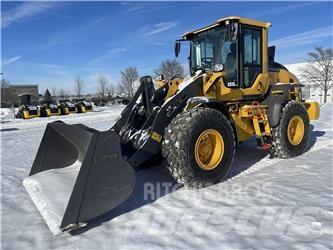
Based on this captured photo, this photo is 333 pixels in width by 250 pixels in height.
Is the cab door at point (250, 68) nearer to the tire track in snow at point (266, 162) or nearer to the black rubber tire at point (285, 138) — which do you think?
the black rubber tire at point (285, 138)

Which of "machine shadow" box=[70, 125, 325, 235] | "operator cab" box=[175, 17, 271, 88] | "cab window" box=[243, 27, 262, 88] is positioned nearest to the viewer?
"machine shadow" box=[70, 125, 325, 235]

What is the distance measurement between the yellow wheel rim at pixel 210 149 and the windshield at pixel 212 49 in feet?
5.00

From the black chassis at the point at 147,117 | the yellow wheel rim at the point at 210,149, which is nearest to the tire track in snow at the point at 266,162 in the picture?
the yellow wheel rim at the point at 210,149

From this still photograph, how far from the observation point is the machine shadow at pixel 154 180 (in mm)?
3771

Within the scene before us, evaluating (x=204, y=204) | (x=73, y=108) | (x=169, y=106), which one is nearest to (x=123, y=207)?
(x=204, y=204)

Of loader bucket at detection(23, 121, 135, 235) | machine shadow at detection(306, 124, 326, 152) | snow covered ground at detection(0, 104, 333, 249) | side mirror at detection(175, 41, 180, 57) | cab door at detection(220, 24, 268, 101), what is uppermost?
side mirror at detection(175, 41, 180, 57)

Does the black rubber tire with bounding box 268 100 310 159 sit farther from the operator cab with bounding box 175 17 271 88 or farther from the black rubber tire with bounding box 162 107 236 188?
the black rubber tire with bounding box 162 107 236 188

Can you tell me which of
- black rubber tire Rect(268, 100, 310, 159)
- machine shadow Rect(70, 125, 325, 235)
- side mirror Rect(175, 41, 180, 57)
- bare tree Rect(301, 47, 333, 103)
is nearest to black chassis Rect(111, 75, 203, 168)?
machine shadow Rect(70, 125, 325, 235)

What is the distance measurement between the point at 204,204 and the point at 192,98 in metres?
1.61

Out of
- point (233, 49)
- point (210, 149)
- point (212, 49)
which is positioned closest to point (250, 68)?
point (233, 49)

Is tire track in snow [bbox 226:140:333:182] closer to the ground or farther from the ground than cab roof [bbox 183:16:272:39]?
closer to the ground

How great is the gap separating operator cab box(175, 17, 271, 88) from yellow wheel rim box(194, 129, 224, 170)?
1.21 meters

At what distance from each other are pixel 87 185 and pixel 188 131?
62.0 inches

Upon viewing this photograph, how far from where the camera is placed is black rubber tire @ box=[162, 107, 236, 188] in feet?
14.0
